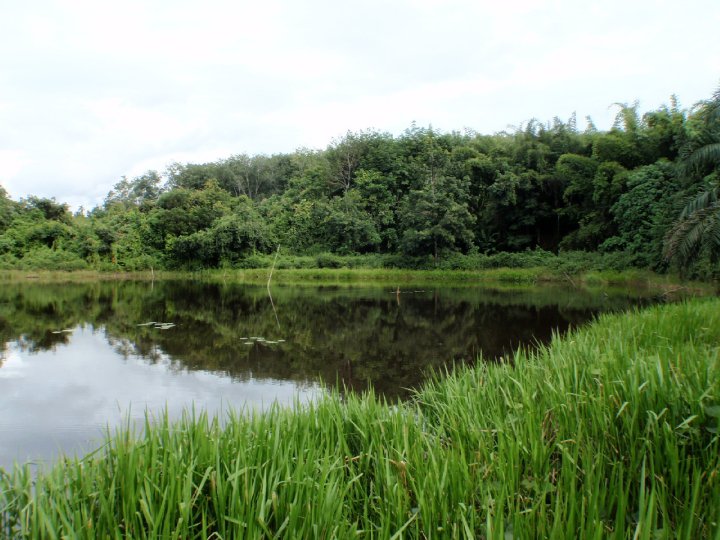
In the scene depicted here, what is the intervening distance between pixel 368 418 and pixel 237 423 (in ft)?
2.80

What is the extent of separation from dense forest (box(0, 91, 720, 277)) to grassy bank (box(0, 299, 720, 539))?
61.5 feet

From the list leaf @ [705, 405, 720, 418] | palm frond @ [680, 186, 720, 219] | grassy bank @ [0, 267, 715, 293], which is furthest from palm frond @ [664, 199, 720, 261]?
grassy bank @ [0, 267, 715, 293]

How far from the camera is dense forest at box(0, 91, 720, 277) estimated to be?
2272cm

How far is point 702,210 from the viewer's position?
8.45m

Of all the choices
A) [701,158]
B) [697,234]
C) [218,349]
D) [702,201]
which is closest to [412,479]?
[218,349]

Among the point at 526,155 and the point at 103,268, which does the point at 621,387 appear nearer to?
the point at 526,155

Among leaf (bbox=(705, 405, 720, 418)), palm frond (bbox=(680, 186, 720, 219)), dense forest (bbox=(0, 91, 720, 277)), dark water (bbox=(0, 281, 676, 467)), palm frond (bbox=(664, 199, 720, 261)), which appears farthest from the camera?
dense forest (bbox=(0, 91, 720, 277))

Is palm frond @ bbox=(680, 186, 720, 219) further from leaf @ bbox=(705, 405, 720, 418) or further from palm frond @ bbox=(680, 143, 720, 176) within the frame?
leaf @ bbox=(705, 405, 720, 418)

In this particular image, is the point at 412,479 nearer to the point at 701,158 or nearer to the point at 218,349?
the point at 218,349

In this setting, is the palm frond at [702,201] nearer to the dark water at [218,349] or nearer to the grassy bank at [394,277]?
the dark water at [218,349]

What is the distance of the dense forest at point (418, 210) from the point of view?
2272 cm

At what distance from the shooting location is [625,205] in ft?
71.7

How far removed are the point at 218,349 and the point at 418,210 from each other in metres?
19.4

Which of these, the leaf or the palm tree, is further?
the palm tree
